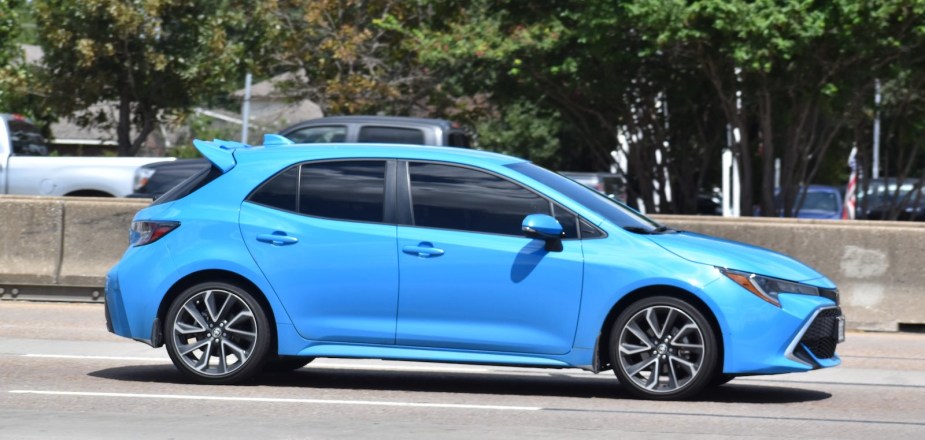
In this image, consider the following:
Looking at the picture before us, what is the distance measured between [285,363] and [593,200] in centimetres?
250

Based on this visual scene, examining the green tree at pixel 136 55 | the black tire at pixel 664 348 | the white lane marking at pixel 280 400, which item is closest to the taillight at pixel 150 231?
the white lane marking at pixel 280 400

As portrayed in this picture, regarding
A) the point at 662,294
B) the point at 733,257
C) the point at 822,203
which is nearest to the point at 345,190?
the point at 662,294

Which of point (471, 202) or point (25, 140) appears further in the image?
point (25, 140)

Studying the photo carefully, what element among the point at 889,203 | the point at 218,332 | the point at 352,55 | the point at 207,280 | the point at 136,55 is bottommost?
the point at 218,332

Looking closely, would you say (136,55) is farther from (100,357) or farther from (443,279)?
(443,279)

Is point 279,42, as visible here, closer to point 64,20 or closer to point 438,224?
point 64,20

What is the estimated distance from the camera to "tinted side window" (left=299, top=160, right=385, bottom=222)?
8859mm

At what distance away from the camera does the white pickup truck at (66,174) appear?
1866cm

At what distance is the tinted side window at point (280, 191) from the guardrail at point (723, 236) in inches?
234

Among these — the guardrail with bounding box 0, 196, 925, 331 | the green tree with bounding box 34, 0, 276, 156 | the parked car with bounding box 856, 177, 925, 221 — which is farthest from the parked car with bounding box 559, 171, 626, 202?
the guardrail with bounding box 0, 196, 925, 331

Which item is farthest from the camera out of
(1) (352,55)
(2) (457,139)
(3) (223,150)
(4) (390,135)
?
(1) (352,55)

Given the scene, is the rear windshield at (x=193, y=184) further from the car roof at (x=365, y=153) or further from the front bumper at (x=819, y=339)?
the front bumper at (x=819, y=339)

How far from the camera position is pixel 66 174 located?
18750 mm

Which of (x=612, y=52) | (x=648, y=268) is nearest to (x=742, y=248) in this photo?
(x=648, y=268)
